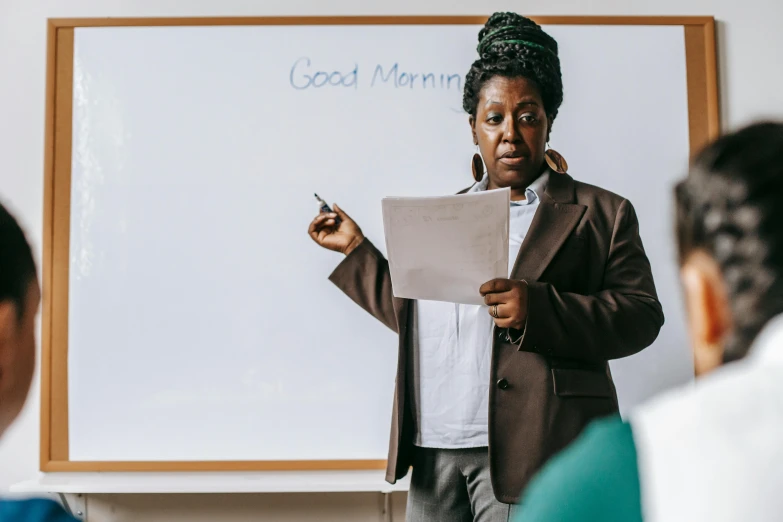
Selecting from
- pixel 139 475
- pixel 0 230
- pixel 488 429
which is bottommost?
pixel 139 475

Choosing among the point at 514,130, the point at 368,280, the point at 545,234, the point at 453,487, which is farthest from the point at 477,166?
the point at 453,487

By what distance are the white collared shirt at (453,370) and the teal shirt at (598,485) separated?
1037 millimetres

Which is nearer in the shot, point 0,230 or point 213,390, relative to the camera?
point 0,230

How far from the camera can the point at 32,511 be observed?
0.57 metres

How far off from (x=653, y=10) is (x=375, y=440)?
1430mm

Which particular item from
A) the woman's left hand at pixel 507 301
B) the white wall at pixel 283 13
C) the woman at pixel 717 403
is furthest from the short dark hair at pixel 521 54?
the woman at pixel 717 403

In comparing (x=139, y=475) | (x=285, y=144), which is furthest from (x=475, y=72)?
(x=139, y=475)

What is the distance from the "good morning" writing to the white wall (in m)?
0.18

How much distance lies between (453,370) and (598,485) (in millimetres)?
1091

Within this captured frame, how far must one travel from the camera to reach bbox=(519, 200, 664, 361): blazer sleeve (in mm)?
1489

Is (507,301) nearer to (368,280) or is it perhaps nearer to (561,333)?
(561,333)

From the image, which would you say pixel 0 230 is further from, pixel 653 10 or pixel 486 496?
pixel 653 10

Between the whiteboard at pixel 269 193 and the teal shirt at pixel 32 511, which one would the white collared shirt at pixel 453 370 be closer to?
the whiteboard at pixel 269 193

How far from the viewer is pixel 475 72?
172 cm
